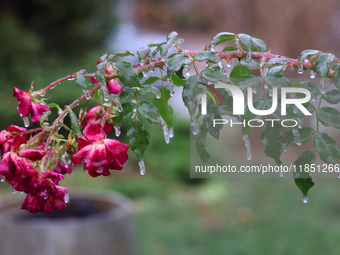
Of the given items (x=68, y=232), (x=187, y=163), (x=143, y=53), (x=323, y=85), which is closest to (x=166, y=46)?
(x=143, y=53)

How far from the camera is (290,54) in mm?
4832

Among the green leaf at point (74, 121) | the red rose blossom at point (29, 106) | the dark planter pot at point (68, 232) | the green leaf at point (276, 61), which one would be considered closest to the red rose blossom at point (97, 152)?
the green leaf at point (74, 121)

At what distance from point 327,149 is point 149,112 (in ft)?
0.94

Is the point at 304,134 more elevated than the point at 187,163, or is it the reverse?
Answer: the point at 187,163

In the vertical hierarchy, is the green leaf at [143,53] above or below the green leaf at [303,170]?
above

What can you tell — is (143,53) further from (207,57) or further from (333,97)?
(333,97)

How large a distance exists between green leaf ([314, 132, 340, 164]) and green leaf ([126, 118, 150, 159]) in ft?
0.89

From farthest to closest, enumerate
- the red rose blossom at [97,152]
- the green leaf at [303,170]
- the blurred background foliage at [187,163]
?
the blurred background foliage at [187,163] → the green leaf at [303,170] → the red rose blossom at [97,152]

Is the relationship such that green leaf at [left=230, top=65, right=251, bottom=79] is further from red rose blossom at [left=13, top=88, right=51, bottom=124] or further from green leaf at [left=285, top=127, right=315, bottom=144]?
red rose blossom at [left=13, top=88, right=51, bottom=124]

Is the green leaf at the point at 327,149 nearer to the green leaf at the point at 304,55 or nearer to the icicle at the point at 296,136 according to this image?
the icicle at the point at 296,136

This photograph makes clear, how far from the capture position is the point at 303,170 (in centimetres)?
60

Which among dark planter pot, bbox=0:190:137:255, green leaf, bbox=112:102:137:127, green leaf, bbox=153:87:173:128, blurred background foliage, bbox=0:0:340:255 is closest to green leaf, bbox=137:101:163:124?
green leaf, bbox=112:102:137:127

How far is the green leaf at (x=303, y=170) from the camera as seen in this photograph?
60 cm

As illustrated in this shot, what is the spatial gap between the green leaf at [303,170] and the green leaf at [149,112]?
0.83 feet
